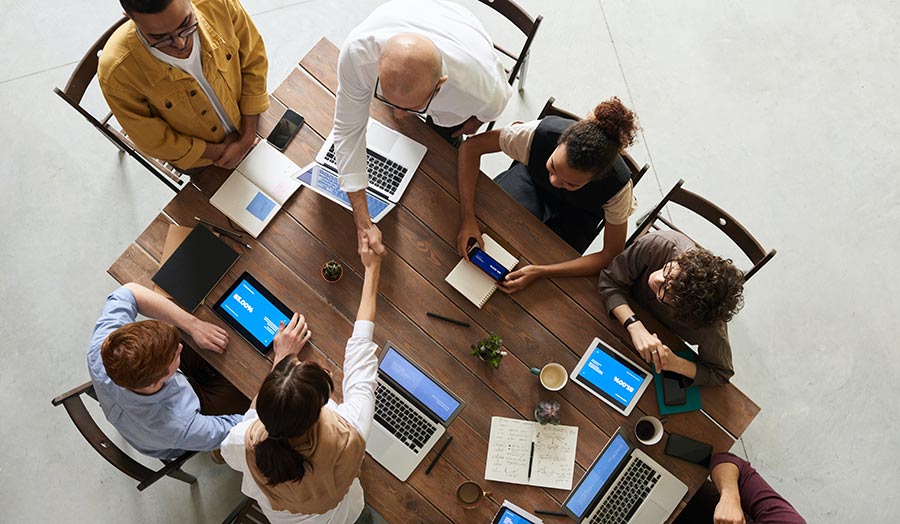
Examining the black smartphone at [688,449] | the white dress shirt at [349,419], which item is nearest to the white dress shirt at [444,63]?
the white dress shirt at [349,419]

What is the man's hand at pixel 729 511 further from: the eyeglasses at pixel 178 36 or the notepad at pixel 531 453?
the eyeglasses at pixel 178 36

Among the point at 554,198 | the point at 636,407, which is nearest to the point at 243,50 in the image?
the point at 554,198

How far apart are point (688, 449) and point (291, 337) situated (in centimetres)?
148

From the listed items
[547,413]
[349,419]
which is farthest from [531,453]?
[349,419]

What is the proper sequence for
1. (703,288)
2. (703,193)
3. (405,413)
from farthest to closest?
(703,193) → (405,413) → (703,288)

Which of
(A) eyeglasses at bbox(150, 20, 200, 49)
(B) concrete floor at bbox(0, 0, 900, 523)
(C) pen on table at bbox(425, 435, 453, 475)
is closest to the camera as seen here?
(A) eyeglasses at bbox(150, 20, 200, 49)

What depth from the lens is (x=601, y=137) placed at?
2.06 metres

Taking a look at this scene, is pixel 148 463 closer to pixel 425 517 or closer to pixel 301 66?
pixel 425 517

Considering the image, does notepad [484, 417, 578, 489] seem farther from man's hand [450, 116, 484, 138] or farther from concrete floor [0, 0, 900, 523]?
concrete floor [0, 0, 900, 523]

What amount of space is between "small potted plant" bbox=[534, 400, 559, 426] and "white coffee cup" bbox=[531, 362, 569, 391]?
0.06 m

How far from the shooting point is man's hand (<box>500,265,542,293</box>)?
2.32 metres

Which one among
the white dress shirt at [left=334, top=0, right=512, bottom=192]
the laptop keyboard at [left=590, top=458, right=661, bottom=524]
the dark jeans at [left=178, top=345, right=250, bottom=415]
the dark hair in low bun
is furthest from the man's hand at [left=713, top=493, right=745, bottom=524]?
the dark jeans at [left=178, top=345, right=250, bottom=415]

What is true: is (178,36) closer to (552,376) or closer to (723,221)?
(552,376)

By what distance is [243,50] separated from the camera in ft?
7.64
